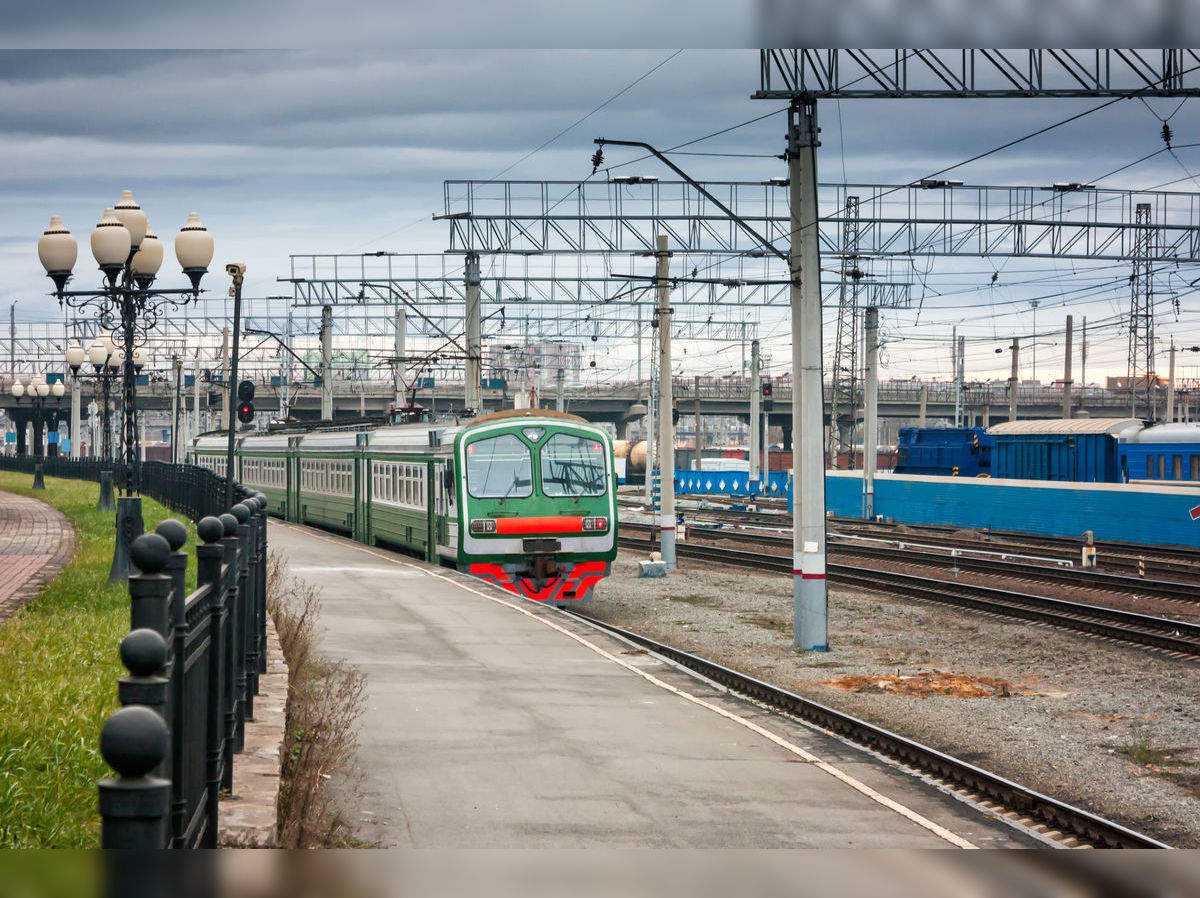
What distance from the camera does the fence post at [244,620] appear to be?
7762 mm

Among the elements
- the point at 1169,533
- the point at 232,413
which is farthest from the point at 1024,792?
the point at 1169,533

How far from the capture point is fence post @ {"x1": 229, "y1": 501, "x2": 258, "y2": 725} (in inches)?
306

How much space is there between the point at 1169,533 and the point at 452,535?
2112cm

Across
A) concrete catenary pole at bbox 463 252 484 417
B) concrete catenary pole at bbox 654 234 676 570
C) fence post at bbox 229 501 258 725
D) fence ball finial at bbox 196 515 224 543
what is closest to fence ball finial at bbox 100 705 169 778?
fence ball finial at bbox 196 515 224 543

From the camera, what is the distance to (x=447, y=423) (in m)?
25.5

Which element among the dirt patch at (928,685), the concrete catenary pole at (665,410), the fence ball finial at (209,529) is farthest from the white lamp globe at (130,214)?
the concrete catenary pole at (665,410)

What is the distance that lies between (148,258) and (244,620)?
11138 mm

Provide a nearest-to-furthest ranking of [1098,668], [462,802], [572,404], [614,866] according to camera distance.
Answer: [614,866]
[462,802]
[1098,668]
[572,404]

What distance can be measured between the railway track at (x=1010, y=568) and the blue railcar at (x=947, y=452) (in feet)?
49.3

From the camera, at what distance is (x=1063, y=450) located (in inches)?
1741

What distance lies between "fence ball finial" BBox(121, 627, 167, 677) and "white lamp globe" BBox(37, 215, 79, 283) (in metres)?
14.2

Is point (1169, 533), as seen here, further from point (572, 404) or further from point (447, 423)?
point (572, 404)

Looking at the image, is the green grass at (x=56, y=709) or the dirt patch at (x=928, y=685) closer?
the green grass at (x=56, y=709)

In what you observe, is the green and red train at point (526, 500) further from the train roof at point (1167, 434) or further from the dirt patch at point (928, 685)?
the train roof at point (1167, 434)
